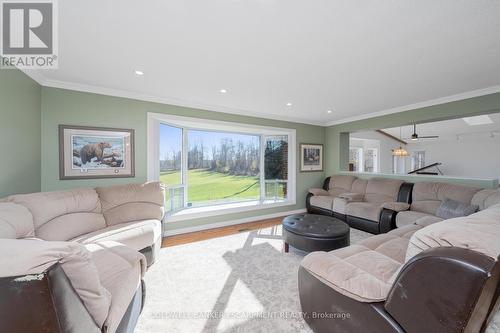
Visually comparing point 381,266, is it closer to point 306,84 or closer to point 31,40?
point 306,84

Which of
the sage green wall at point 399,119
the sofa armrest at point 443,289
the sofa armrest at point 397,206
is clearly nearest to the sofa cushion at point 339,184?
the sage green wall at point 399,119

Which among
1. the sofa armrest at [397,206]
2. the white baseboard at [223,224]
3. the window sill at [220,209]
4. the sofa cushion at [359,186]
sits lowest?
the white baseboard at [223,224]

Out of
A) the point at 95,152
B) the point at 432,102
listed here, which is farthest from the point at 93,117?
the point at 432,102

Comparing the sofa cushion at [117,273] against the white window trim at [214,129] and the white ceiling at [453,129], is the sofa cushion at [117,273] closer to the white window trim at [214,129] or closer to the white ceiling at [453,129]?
the white window trim at [214,129]

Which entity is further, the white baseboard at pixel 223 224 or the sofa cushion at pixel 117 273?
the white baseboard at pixel 223 224

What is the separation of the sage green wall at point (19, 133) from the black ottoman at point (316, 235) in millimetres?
3367

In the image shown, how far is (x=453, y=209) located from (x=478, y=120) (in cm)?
572

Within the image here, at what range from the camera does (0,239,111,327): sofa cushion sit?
0.62m

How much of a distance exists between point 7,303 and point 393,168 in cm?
1118

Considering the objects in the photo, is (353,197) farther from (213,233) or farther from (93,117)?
(93,117)

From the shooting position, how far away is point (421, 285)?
3.09 ft

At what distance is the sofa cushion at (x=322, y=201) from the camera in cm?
432

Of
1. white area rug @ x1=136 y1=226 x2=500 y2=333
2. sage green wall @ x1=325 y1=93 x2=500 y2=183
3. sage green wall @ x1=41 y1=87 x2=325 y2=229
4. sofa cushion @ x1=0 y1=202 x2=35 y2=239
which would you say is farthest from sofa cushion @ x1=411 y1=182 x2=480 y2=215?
sofa cushion @ x1=0 y1=202 x2=35 y2=239

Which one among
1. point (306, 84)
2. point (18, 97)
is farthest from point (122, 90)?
point (306, 84)
